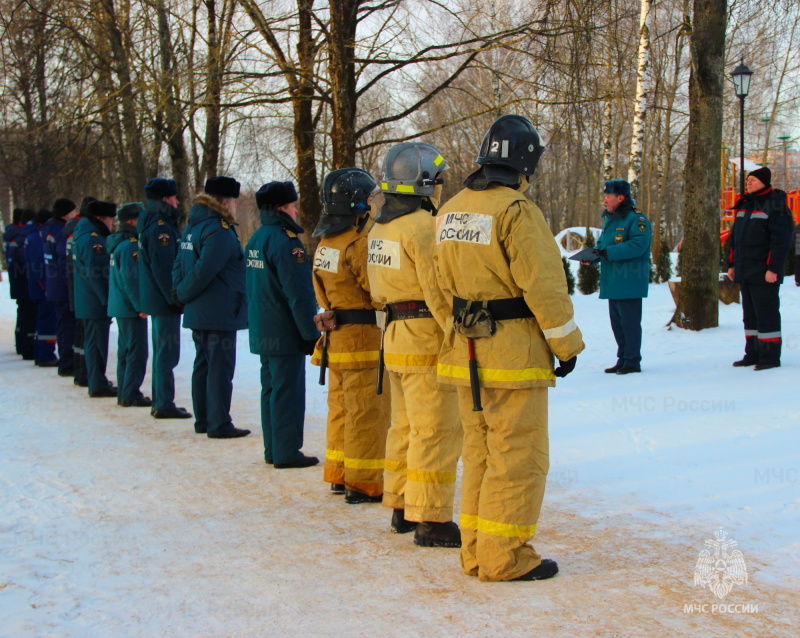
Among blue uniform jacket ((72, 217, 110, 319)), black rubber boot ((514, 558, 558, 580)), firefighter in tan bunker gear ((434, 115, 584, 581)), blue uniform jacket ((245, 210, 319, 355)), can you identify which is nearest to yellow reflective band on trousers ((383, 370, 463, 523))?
firefighter in tan bunker gear ((434, 115, 584, 581))

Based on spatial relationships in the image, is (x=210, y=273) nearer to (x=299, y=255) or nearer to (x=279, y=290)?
(x=279, y=290)

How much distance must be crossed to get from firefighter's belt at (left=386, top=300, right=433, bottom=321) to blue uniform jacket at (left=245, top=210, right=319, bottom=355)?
59.4 inches

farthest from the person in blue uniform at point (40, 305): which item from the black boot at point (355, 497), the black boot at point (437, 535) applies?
the black boot at point (437, 535)

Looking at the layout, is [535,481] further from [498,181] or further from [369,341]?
[369,341]

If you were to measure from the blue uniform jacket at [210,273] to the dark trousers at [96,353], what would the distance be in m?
3.06

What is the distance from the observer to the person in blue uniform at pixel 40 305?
43.5 feet

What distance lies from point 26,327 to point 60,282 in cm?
271

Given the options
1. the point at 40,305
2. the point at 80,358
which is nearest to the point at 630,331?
the point at 80,358

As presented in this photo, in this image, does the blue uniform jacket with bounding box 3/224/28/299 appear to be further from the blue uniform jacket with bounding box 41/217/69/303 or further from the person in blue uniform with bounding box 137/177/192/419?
the person in blue uniform with bounding box 137/177/192/419

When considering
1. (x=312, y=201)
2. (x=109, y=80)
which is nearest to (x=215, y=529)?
(x=312, y=201)

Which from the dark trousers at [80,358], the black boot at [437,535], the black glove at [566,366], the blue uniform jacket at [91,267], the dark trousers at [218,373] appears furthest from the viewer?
the dark trousers at [80,358]

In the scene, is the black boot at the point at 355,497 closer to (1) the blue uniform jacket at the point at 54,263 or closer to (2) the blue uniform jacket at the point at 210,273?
(2) the blue uniform jacket at the point at 210,273

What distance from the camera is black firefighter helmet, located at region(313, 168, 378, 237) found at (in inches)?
224

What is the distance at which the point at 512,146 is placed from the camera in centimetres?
418
